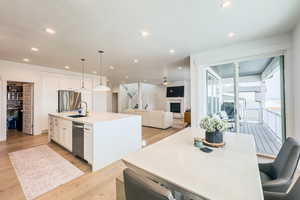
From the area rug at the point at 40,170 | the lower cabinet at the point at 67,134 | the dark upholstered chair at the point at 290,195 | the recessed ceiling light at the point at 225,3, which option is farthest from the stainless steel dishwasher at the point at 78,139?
the recessed ceiling light at the point at 225,3

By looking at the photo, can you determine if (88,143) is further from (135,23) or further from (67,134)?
(135,23)

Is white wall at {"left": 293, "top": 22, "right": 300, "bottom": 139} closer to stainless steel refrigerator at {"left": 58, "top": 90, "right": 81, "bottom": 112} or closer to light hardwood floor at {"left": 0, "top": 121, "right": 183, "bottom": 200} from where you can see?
light hardwood floor at {"left": 0, "top": 121, "right": 183, "bottom": 200}

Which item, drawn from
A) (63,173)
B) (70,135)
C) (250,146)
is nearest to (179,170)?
(250,146)

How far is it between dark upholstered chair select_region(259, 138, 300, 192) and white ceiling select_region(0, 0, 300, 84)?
6.17ft

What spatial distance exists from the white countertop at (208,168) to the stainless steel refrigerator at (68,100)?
558cm

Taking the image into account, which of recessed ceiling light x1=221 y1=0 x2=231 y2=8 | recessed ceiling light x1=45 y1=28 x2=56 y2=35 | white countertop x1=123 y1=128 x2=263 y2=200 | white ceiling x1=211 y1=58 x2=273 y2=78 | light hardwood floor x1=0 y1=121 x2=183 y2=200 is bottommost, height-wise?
light hardwood floor x1=0 y1=121 x2=183 y2=200

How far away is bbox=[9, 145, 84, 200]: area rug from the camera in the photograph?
200 cm

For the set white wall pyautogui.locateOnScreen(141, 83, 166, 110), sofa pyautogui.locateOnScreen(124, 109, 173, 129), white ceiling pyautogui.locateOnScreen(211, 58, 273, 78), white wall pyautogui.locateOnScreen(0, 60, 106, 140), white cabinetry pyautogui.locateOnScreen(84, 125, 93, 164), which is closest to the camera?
white cabinetry pyautogui.locateOnScreen(84, 125, 93, 164)

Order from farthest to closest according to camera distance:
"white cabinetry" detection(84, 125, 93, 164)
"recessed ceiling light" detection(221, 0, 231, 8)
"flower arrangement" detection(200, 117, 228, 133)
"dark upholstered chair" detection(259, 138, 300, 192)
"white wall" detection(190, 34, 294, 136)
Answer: "white wall" detection(190, 34, 294, 136)
"white cabinetry" detection(84, 125, 93, 164)
"recessed ceiling light" detection(221, 0, 231, 8)
"flower arrangement" detection(200, 117, 228, 133)
"dark upholstered chair" detection(259, 138, 300, 192)

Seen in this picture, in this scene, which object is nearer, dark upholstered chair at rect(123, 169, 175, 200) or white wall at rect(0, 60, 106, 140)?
dark upholstered chair at rect(123, 169, 175, 200)

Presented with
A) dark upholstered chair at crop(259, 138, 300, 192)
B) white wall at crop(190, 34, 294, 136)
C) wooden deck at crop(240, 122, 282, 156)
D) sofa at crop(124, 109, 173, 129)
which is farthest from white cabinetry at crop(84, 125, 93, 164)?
wooden deck at crop(240, 122, 282, 156)

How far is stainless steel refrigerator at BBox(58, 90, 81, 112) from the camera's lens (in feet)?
18.1

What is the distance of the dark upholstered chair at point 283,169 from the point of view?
42.6 inches

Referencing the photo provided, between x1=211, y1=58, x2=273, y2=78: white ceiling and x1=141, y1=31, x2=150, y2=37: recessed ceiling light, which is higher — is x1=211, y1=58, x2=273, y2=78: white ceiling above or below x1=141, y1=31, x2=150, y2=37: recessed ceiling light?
below
